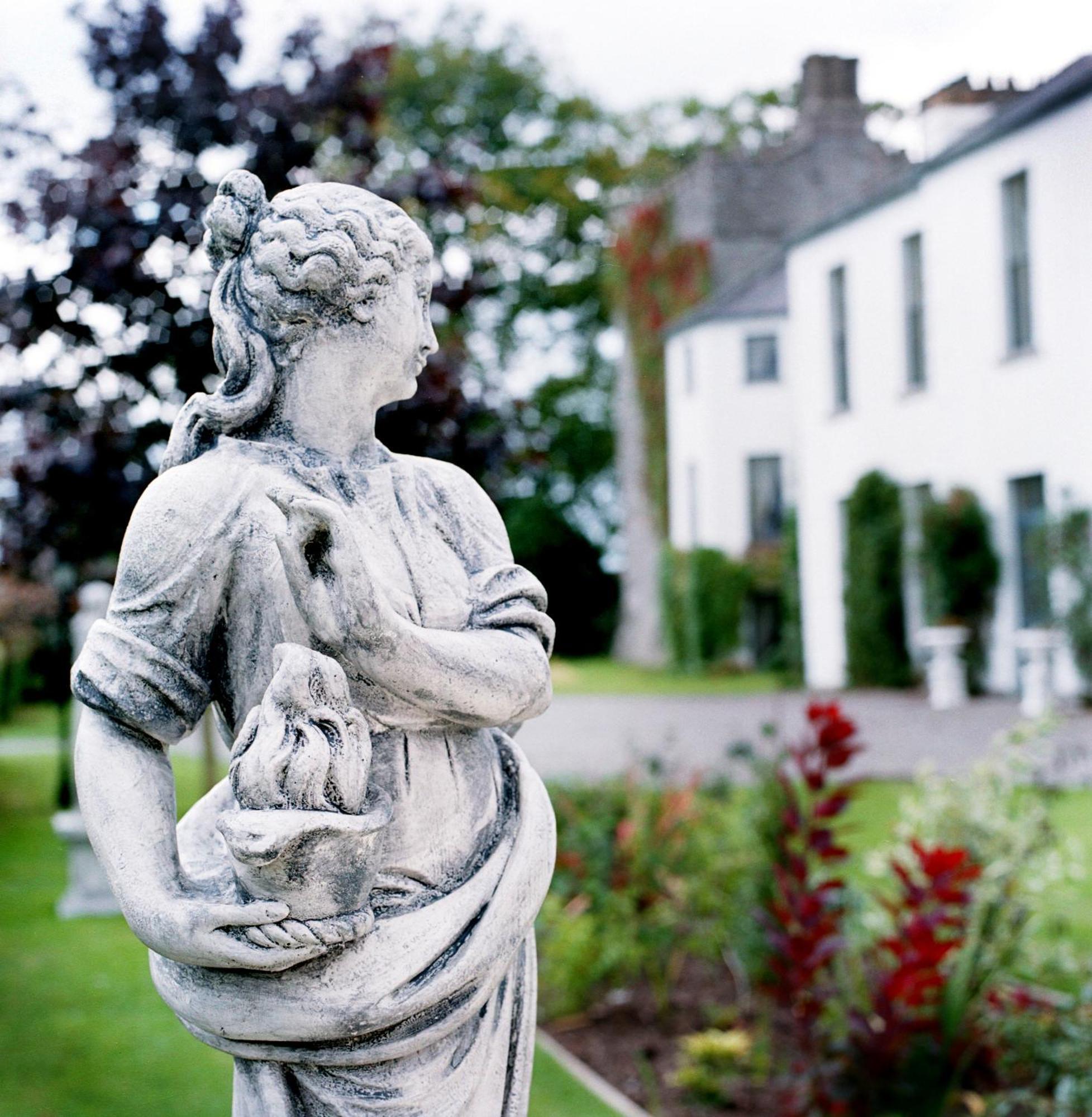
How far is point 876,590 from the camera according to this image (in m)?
15.8

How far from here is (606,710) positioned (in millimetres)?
16375

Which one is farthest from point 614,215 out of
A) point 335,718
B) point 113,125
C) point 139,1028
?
point 335,718

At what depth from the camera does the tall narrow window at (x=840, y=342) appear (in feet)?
55.8

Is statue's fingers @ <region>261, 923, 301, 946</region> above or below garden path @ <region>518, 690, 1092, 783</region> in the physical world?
above

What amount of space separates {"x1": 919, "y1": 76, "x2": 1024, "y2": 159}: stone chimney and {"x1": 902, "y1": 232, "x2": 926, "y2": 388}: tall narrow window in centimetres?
143

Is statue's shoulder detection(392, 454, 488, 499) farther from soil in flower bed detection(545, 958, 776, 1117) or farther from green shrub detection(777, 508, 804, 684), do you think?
green shrub detection(777, 508, 804, 684)

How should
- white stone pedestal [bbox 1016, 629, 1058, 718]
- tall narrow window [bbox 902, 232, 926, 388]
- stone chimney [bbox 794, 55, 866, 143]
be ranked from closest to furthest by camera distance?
white stone pedestal [bbox 1016, 629, 1058, 718], tall narrow window [bbox 902, 232, 926, 388], stone chimney [bbox 794, 55, 866, 143]

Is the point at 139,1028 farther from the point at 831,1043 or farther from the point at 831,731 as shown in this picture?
the point at 831,731

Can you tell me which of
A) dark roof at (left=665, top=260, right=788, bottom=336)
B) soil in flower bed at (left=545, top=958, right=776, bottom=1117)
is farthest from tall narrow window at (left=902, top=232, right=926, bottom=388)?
soil in flower bed at (left=545, top=958, right=776, bottom=1117)

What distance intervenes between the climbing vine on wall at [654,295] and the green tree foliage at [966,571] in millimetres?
10228

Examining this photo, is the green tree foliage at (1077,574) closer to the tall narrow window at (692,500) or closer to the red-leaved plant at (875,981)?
the red-leaved plant at (875,981)

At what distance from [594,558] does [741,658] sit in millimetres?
5636

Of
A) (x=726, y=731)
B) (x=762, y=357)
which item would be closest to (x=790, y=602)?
(x=726, y=731)

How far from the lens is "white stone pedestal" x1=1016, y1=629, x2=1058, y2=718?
1193 centimetres
